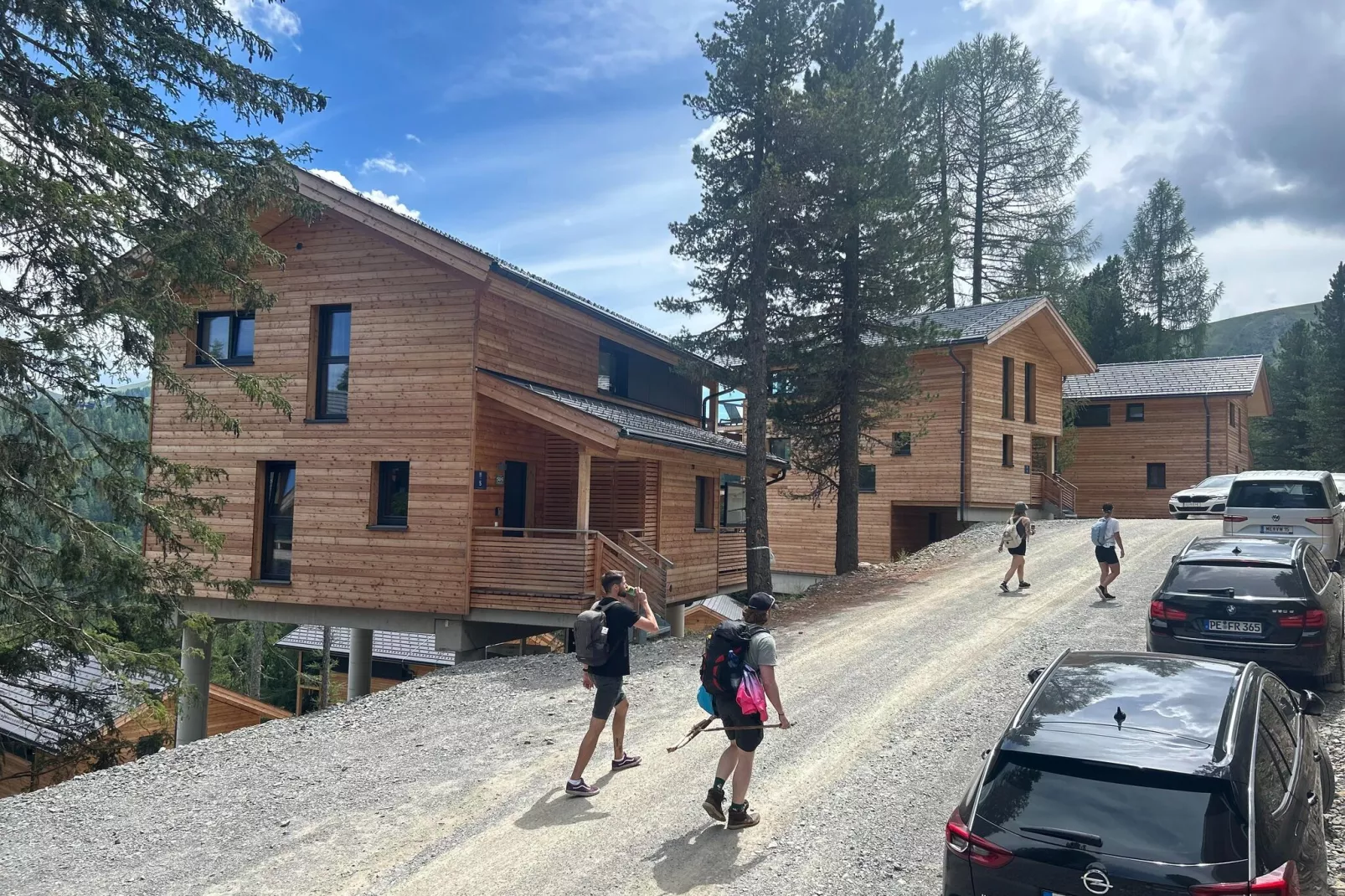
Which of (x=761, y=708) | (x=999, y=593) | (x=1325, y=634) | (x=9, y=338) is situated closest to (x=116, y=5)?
(x=9, y=338)

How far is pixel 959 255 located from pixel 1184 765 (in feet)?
119

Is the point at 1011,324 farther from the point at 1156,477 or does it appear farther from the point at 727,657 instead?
the point at 727,657

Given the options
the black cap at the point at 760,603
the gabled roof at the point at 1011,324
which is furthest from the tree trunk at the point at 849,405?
the black cap at the point at 760,603

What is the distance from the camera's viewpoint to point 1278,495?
52.8ft

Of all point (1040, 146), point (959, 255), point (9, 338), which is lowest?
point (9, 338)

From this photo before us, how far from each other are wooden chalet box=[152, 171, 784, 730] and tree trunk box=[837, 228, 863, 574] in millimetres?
3767

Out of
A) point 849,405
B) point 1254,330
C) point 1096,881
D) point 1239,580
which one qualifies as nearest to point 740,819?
point 1096,881

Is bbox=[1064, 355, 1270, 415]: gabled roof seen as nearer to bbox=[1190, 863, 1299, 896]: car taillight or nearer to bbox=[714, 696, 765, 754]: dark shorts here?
bbox=[714, 696, 765, 754]: dark shorts

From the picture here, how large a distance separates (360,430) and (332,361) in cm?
172

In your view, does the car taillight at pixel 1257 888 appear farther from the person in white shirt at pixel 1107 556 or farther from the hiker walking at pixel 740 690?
the person in white shirt at pixel 1107 556

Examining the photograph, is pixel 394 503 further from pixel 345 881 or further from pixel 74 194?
pixel 345 881

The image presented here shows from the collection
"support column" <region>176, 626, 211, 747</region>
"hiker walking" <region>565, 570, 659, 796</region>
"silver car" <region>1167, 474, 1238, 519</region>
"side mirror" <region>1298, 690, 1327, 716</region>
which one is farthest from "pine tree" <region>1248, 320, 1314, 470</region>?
"support column" <region>176, 626, 211, 747</region>

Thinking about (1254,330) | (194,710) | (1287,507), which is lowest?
(194,710)

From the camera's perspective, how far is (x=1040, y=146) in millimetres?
39094
